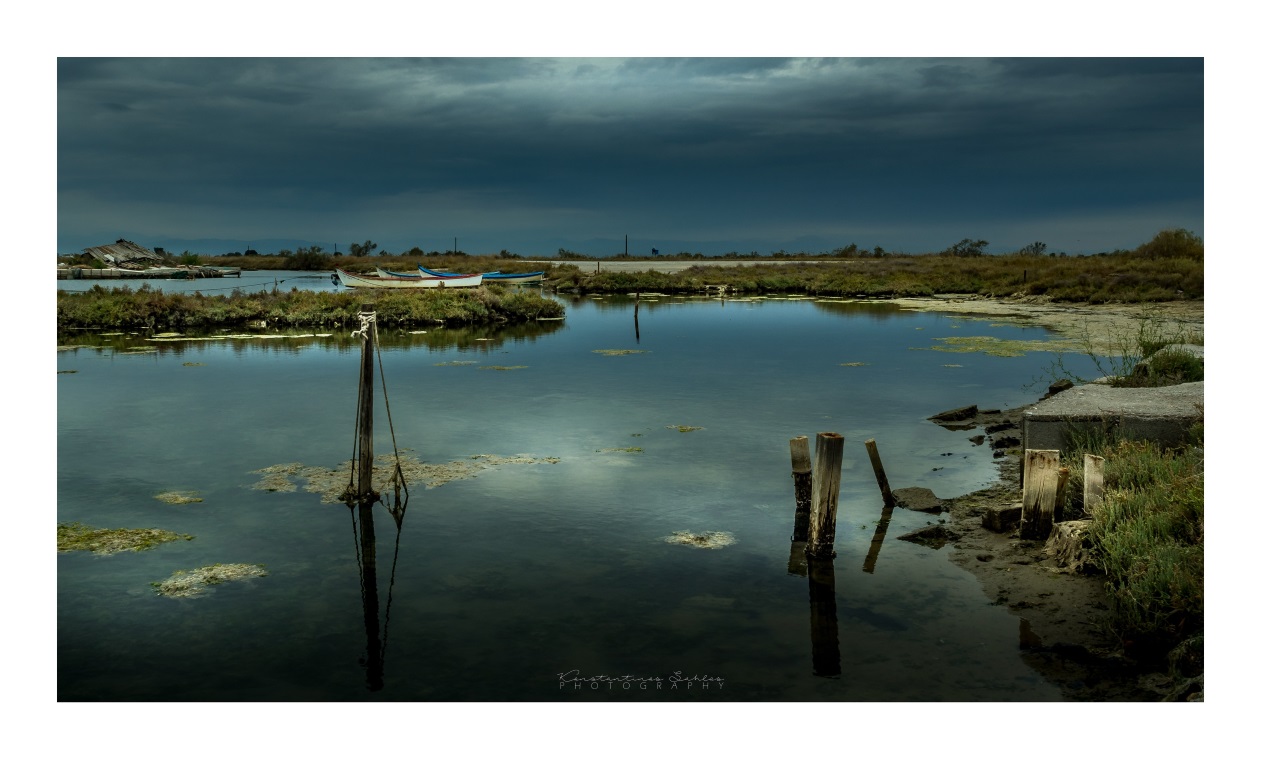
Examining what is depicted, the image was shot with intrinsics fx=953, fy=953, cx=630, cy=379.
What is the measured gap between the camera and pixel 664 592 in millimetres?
9859

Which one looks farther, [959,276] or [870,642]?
[959,276]

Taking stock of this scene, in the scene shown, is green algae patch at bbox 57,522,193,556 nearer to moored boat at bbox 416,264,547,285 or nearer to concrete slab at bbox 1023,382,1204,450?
concrete slab at bbox 1023,382,1204,450

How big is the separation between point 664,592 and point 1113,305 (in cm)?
4704

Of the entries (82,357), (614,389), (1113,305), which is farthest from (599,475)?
(1113,305)

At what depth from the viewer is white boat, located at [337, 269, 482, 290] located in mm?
54719

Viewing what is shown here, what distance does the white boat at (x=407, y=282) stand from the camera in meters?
54.7

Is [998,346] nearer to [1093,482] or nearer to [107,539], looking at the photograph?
[1093,482]

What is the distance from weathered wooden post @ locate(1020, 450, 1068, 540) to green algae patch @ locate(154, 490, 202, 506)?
428 inches

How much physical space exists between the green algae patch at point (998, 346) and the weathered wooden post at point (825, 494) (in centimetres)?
2154

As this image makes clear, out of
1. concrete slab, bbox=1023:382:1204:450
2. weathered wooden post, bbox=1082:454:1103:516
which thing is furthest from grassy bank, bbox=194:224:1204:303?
weathered wooden post, bbox=1082:454:1103:516

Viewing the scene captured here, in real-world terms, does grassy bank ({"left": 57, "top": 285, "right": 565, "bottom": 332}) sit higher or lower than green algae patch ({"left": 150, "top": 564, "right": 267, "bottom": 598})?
higher

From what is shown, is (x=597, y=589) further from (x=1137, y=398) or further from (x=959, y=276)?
(x=959, y=276)

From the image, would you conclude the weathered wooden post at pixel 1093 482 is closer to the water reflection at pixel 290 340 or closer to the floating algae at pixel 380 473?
the floating algae at pixel 380 473

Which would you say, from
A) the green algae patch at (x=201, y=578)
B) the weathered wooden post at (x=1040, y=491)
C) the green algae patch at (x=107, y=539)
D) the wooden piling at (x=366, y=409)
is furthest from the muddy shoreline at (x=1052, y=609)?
the green algae patch at (x=107, y=539)
